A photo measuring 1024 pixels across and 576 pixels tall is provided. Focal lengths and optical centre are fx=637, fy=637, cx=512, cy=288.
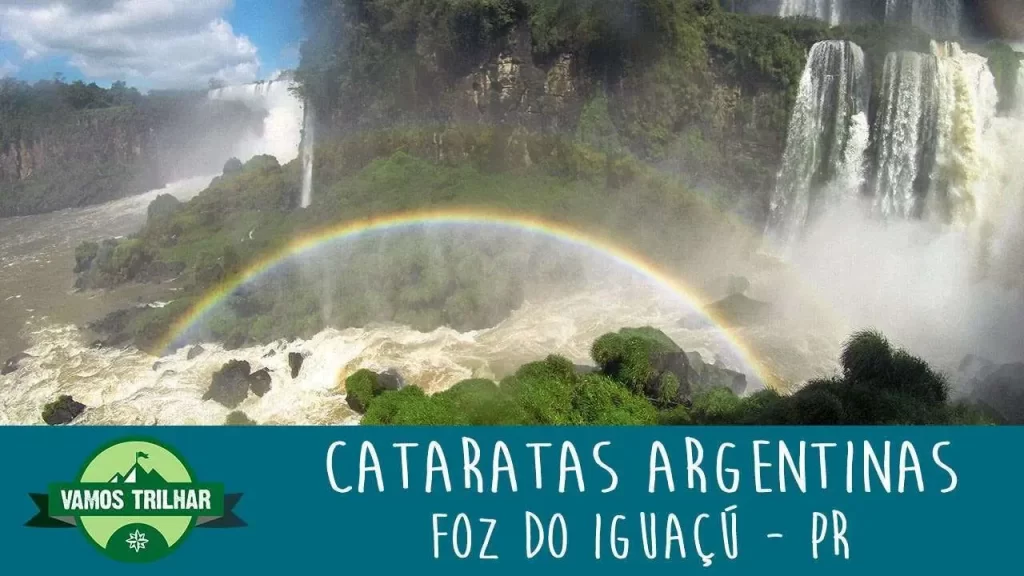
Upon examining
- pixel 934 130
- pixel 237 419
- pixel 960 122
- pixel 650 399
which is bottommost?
pixel 650 399

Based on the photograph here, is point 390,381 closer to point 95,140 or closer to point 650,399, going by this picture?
point 650,399

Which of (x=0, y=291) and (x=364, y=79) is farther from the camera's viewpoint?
(x=364, y=79)

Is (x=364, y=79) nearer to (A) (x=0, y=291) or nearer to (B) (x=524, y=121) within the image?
(B) (x=524, y=121)

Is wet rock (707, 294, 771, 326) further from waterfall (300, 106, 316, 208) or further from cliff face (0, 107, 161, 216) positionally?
cliff face (0, 107, 161, 216)

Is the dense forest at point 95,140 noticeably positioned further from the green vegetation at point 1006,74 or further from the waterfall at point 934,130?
the green vegetation at point 1006,74

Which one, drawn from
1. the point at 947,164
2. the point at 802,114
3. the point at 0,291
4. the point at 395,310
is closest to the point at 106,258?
the point at 0,291

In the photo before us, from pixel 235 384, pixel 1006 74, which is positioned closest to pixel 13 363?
pixel 235 384
